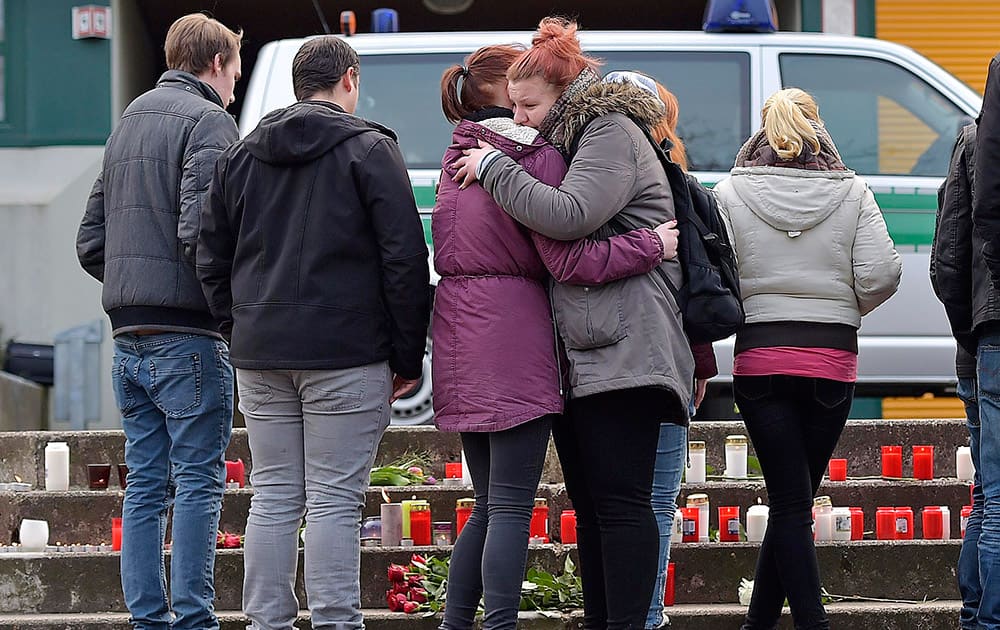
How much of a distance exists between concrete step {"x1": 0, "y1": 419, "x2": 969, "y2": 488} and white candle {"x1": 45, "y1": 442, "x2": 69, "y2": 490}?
0.33 meters

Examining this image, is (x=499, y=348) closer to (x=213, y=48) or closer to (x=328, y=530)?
(x=328, y=530)

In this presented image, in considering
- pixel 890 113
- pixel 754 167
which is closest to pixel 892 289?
pixel 754 167

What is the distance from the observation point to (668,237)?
3854mm

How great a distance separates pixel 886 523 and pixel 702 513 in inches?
29.2

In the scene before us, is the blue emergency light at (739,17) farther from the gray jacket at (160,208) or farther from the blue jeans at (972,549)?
the gray jacket at (160,208)

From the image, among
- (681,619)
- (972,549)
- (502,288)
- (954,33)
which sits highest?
(954,33)

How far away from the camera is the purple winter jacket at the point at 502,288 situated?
376 cm

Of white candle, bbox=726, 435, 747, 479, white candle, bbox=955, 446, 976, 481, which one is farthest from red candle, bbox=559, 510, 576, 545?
white candle, bbox=955, 446, 976, 481

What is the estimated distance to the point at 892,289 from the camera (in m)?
4.22

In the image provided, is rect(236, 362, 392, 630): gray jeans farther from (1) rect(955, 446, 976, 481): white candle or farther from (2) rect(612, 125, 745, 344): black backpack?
(1) rect(955, 446, 976, 481): white candle

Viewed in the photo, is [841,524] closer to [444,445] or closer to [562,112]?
[444,445]

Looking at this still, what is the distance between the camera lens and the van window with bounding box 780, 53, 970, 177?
23.6 ft

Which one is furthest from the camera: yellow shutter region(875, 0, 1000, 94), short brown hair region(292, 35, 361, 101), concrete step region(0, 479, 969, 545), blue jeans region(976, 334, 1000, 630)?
yellow shutter region(875, 0, 1000, 94)

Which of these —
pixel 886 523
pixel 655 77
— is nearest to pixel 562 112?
pixel 886 523
